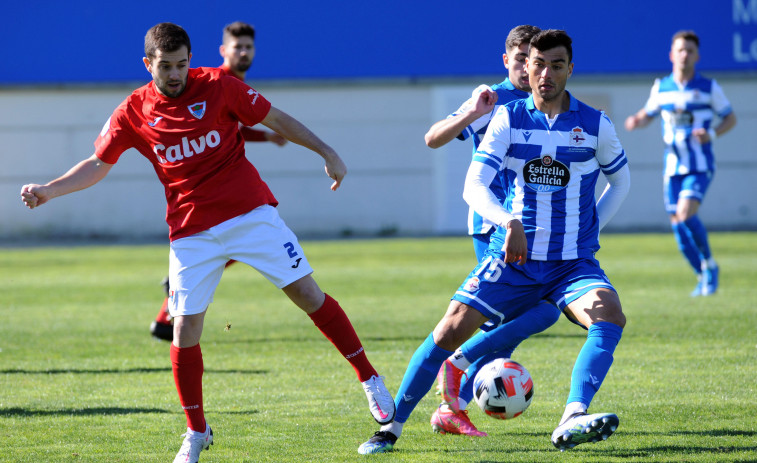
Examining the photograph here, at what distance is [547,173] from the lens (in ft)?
14.9

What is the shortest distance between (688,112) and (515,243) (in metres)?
7.58

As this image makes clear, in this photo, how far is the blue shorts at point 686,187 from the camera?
35.6ft

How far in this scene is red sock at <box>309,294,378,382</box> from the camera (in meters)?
4.81

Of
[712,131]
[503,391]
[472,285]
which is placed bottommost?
[712,131]

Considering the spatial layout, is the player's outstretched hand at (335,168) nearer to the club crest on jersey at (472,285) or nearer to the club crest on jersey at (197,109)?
the club crest on jersey at (197,109)

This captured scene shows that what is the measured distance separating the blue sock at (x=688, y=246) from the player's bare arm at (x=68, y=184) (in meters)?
7.48

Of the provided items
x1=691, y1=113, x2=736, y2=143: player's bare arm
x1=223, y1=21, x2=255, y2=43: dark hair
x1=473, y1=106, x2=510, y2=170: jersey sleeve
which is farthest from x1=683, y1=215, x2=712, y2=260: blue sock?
x1=473, y1=106, x2=510, y2=170: jersey sleeve

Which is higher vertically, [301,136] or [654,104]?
[301,136]

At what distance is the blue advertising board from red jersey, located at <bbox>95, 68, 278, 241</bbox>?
19.7 metres

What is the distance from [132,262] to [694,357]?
38.9 ft

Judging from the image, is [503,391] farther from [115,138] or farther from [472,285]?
[115,138]

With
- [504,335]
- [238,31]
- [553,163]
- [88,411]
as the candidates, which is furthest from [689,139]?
[88,411]

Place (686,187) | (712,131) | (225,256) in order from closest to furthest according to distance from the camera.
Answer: (225,256)
(686,187)
(712,131)

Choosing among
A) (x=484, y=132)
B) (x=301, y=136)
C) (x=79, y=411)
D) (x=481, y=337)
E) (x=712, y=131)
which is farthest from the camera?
(x=712, y=131)
